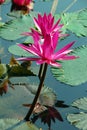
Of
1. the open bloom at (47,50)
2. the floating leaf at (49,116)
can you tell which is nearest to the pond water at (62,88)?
the floating leaf at (49,116)

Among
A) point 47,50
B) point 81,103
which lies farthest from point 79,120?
point 47,50

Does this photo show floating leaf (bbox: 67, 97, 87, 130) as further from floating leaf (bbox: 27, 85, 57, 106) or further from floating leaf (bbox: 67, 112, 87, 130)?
floating leaf (bbox: 27, 85, 57, 106)

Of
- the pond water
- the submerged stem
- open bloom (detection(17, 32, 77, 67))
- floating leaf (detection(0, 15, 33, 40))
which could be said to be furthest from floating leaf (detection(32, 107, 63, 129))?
the submerged stem

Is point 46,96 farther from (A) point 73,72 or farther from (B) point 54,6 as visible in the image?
(B) point 54,6

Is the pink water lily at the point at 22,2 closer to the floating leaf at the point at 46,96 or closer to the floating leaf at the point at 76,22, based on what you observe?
the floating leaf at the point at 76,22

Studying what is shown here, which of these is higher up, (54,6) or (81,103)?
(54,6)

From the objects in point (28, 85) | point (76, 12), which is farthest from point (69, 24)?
point (28, 85)

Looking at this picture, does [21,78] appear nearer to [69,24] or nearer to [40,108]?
[40,108]
